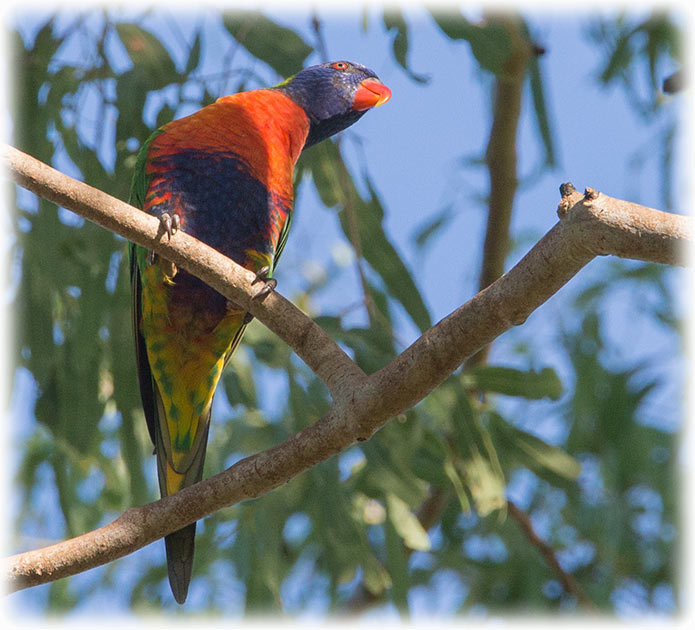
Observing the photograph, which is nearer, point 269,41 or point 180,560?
point 180,560

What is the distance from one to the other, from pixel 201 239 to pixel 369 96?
2.22ft

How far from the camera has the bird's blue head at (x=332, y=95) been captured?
83.9 inches

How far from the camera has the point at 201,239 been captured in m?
1.78

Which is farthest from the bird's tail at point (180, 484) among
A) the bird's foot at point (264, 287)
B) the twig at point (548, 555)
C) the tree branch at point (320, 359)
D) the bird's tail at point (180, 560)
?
the twig at point (548, 555)

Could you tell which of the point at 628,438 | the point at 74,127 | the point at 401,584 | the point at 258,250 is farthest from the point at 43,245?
the point at 628,438

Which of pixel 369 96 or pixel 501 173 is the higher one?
pixel 369 96

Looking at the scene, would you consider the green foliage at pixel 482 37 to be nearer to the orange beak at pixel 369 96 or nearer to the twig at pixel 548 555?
the orange beak at pixel 369 96

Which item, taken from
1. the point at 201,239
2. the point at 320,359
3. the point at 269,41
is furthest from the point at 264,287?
the point at 269,41

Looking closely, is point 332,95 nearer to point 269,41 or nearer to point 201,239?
point 269,41

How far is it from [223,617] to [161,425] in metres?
1.18

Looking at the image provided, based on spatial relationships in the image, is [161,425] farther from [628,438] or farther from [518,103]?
[628,438]

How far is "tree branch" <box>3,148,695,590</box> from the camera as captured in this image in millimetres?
1034

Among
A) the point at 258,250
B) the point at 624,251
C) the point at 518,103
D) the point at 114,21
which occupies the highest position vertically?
the point at 114,21

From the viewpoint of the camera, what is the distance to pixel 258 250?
1.83 meters
